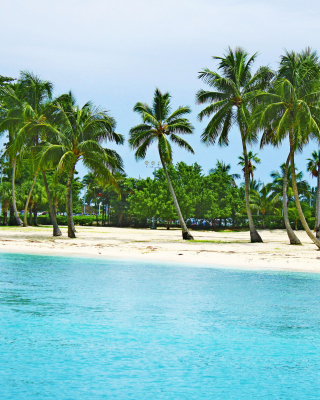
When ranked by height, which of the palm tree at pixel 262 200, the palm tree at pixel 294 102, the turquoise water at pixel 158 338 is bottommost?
Answer: the turquoise water at pixel 158 338

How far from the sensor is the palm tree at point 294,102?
928 inches

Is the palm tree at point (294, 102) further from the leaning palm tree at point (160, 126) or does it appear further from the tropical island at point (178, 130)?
the leaning palm tree at point (160, 126)

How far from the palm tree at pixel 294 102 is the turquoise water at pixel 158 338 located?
10404mm

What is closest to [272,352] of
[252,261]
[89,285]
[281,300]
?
[281,300]

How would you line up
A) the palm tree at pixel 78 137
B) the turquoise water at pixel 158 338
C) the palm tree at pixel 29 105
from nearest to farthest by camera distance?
the turquoise water at pixel 158 338 → the palm tree at pixel 78 137 → the palm tree at pixel 29 105

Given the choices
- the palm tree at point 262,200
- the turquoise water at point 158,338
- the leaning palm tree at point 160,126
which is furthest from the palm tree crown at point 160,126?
the palm tree at point 262,200

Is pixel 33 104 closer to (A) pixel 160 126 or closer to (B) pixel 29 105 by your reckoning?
(B) pixel 29 105

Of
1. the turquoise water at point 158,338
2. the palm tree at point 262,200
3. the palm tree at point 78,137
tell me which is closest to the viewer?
the turquoise water at point 158,338

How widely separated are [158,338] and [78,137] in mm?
24210

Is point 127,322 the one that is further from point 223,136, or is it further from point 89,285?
point 223,136

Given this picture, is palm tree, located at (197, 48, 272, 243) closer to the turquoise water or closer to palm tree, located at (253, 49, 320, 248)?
palm tree, located at (253, 49, 320, 248)

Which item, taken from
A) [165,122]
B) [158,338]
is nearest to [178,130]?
[165,122]

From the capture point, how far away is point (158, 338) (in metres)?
9.00

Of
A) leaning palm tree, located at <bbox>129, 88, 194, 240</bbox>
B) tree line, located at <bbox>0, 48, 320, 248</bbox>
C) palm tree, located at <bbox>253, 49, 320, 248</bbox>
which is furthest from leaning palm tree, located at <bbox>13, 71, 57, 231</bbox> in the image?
palm tree, located at <bbox>253, 49, 320, 248</bbox>
